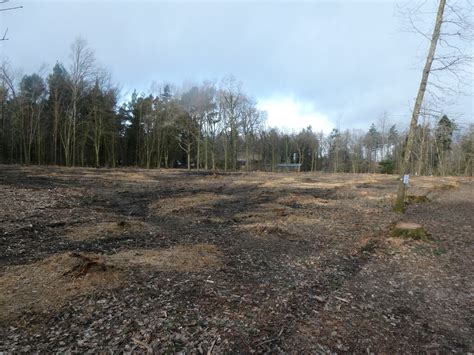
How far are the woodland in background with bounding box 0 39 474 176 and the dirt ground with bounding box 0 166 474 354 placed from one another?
26.8 metres

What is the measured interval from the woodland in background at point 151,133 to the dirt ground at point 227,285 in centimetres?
2685

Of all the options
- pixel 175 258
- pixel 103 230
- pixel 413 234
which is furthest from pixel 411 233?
pixel 103 230

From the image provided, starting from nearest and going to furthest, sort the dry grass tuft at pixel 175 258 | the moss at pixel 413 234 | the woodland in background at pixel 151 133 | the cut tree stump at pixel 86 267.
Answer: the cut tree stump at pixel 86 267
the dry grass tuft at pixel 175 258
the moss at pixel 413 234
the woodland in background at pixel 151 133

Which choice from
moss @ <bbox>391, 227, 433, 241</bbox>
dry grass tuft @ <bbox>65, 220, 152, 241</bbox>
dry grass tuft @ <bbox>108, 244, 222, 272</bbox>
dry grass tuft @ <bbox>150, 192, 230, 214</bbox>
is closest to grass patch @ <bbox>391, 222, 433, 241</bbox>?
moss @ <bbox>391, 227, 433, 241</bbox>

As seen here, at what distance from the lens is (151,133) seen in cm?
5544

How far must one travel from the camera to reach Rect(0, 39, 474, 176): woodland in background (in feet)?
145

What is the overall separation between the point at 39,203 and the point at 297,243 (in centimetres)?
915

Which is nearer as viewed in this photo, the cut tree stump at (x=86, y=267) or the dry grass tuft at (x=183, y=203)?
the cut tree stump at (x=86, y=267)

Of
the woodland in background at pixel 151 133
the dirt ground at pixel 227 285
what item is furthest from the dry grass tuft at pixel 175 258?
the woodland in background at pixel 151 133

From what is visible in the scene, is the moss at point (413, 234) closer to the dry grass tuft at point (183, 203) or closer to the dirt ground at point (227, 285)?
the dirt ground at point (227, 285)

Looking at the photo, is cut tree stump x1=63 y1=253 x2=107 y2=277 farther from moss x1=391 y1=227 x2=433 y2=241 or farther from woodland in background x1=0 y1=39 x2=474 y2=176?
woodland in background x1=0 y1=39 x2=474 y2=176

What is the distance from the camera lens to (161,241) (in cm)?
828

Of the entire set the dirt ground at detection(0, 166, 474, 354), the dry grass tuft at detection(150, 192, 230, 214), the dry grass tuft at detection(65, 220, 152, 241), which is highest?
the dry grass tuft at detection(150, 192, 230, 214)

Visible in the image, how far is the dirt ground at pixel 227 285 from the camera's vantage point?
4051 mm
